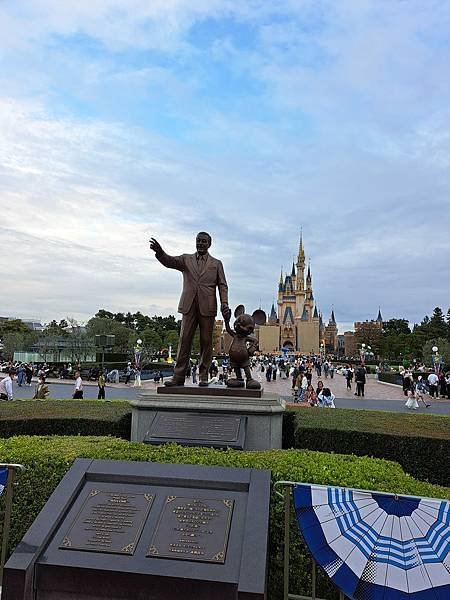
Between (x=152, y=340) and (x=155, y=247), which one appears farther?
(x=152, y=340)

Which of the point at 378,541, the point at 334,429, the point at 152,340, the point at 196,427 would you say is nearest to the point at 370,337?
the point at 152,340

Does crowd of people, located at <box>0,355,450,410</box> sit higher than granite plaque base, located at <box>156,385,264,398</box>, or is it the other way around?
granite plaque base, located at <box>156,385,264,398</box>

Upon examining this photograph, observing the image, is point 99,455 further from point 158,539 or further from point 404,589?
point 404,589

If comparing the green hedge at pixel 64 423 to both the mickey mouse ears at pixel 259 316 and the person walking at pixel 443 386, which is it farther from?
the person walking at pixel 443 386

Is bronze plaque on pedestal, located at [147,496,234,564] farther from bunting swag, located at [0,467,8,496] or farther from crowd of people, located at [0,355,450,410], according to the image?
crowd of people, located at [0,355,450,410]

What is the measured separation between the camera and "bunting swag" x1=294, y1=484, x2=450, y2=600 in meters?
3.10

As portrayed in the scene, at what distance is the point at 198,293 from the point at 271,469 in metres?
4.00

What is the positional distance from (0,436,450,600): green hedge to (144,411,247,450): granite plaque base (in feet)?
3.03

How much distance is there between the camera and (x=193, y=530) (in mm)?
3514

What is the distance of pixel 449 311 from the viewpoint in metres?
65.8

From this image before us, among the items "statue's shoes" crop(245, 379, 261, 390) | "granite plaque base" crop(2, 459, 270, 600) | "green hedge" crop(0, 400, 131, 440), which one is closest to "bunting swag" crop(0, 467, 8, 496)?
"granite plaque base" crop(2, 459, 270, 600)

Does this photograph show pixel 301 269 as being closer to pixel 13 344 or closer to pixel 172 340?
pixel 172 340

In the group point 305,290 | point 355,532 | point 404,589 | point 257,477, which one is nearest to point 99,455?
point 257,477

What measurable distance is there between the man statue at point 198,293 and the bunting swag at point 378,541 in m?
4.64
